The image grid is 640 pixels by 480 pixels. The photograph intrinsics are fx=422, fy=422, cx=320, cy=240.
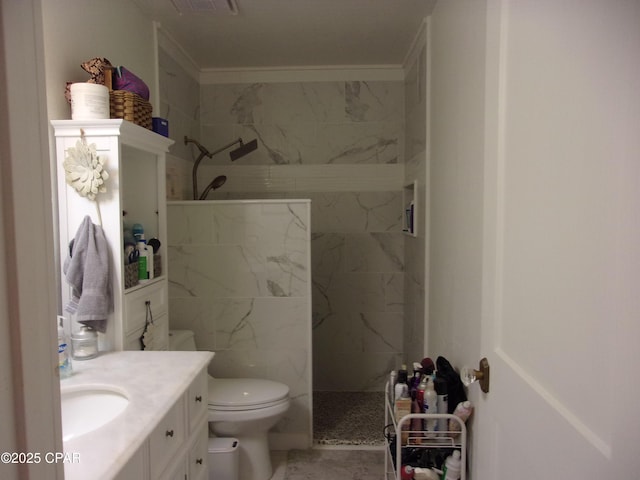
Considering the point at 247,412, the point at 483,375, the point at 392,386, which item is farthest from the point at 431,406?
the point at 247,412

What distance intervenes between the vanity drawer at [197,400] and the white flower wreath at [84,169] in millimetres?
759

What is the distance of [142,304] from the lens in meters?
1.73

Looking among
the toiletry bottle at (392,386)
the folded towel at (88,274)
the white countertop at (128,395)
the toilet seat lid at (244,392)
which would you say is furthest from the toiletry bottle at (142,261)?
the toiletry bottle at (392,386)

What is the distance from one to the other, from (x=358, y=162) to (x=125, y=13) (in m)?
1.69

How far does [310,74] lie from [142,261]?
192cm

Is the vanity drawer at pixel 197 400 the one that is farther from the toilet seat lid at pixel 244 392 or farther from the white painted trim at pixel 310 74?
the white painted trim at pixel 310 74

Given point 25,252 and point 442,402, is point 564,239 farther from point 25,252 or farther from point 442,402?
point 442,402

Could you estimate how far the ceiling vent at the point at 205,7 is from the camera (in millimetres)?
2043

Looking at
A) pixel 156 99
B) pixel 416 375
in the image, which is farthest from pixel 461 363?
pixel 156 99

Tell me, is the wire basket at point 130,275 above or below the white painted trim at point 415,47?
below

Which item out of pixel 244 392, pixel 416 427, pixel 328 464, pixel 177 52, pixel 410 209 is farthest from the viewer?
pixel 410 209

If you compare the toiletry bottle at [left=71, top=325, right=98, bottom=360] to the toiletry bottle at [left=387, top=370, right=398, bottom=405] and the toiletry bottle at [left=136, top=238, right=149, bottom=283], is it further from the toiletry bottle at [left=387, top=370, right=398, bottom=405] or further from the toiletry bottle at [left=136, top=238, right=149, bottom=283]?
Answer: the toiletry bottle at [left=387, top=370, right=398, bottom=405]

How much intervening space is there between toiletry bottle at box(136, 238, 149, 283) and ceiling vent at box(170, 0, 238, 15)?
3.91 feet

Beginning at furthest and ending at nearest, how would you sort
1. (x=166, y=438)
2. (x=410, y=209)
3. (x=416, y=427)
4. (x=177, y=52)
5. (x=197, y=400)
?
(x=410, y=209), (x=177, y=52), (x=416, y=427), (x=197, y=400), (x=166, y=438)
